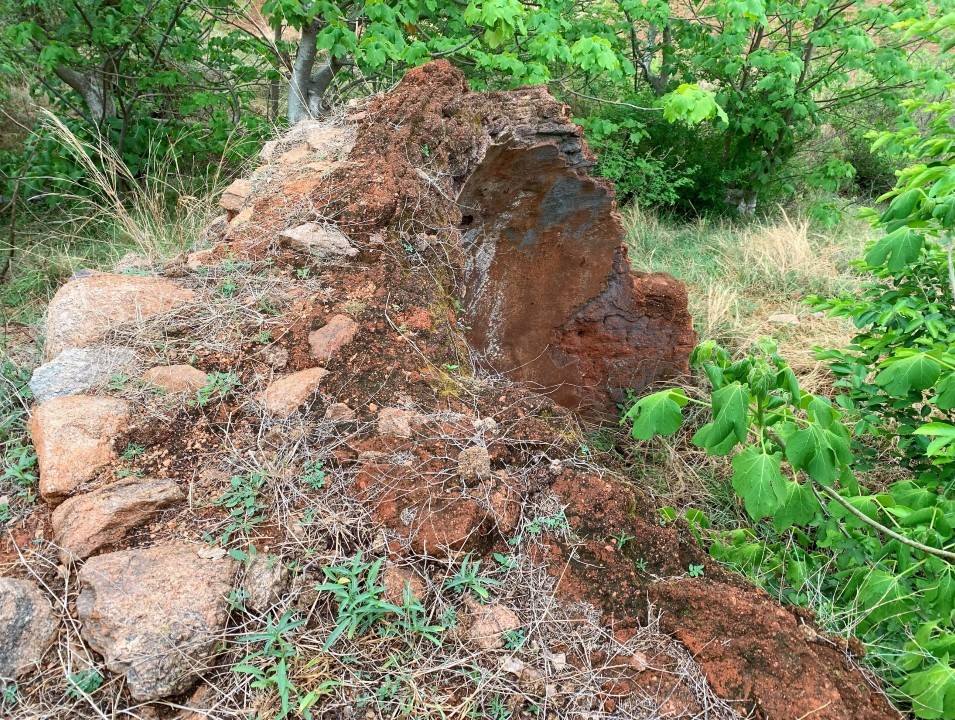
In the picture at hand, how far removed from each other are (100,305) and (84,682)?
141 centimetres

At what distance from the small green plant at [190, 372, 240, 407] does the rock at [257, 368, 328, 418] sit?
10cm

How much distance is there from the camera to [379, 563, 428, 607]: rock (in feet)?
5.22

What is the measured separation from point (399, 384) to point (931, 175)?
1790 mm

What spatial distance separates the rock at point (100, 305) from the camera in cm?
224

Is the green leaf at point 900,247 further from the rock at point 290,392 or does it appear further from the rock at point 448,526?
the rock at point 290,392

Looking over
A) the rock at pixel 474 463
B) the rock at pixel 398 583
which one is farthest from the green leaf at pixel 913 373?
the rock at pixel 398 583

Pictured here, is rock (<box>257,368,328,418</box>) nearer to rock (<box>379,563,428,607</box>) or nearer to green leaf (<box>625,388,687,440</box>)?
rock (<box>379,563,428,607</box>)

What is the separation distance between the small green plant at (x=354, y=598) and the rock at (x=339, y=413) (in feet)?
1.68

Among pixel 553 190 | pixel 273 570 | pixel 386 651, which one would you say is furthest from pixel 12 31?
pixel 386 651

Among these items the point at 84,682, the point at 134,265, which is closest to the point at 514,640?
the point at 84,682

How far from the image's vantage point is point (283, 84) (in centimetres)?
591

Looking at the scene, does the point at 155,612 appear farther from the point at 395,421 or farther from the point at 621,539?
the point at 621,539

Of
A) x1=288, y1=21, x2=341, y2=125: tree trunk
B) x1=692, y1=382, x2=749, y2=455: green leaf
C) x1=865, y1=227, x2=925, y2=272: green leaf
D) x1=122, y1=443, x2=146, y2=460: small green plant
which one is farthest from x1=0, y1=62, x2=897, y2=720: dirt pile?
x1=288, y1=21, x2=341, y2=125: tree trunk

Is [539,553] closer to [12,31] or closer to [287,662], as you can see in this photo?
[287,662]
